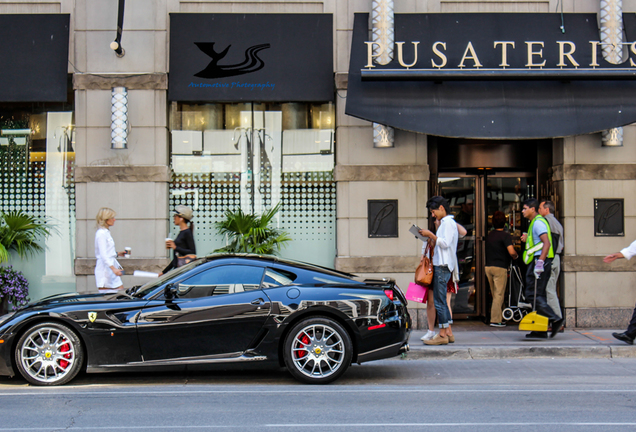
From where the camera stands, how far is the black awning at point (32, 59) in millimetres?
10406

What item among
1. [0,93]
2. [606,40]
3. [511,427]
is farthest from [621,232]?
[0,93]

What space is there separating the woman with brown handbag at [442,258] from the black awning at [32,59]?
20.6 feet

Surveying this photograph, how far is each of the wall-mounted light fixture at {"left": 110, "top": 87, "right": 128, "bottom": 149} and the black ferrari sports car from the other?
13.7 feet

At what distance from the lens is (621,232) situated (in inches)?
413

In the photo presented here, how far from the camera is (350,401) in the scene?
6.07 meters

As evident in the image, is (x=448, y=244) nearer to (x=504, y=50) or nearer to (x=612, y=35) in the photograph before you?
(x=504, y=50)

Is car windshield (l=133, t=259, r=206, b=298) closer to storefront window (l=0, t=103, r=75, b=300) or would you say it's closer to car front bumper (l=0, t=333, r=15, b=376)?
car front bumper (l=0, t=333, r=15, b=376)

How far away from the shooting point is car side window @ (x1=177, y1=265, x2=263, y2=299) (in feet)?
22.2

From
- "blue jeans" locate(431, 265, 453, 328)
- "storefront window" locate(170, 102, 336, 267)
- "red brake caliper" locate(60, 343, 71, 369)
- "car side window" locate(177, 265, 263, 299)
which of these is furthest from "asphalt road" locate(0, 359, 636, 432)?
"storefront window" locate(170, 102, 336, 267)

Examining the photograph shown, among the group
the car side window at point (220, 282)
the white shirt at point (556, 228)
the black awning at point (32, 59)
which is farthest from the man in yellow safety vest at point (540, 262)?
the black awning at point (32, 59)

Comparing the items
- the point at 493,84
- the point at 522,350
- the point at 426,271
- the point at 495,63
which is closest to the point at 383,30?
the point at 495,63

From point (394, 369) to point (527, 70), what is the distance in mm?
5157

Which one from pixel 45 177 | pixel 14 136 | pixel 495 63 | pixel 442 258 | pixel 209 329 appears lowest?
pixel 209 329

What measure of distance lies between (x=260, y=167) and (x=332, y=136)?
136cm
